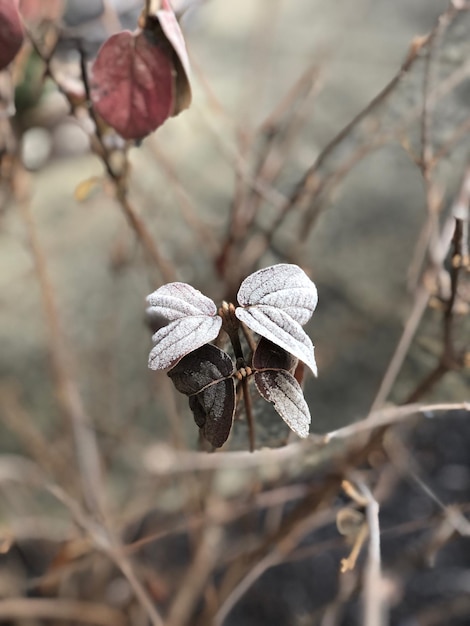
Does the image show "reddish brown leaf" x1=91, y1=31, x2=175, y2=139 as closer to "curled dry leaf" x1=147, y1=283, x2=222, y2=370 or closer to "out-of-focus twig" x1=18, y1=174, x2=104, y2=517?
"curled dry leaf" x1=147, y1=283, x2=222, y2=370

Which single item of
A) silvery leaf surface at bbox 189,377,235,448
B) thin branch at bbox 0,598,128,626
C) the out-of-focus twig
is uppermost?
silvery leaf surface at bbox 189,377,235,448

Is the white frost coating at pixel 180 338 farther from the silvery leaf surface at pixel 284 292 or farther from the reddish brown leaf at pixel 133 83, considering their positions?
the reddish brown leaf at pixel 133 83

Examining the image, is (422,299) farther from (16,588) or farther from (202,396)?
(16,588)

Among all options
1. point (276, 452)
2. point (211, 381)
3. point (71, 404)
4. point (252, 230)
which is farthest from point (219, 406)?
point (252, 230)

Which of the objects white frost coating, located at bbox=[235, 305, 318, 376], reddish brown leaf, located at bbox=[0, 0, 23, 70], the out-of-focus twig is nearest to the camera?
white frost coating, located at bbox=[235, 305, 318, 376]

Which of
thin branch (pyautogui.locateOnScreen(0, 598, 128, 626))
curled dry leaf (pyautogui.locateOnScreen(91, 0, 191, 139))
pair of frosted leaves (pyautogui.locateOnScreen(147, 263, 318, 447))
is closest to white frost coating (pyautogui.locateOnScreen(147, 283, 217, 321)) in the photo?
pair of frosted leaves (pyautogui.locateOnScreen(147, 263, 318, 447))

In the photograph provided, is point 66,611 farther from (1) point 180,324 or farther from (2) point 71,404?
(1) point 180,324

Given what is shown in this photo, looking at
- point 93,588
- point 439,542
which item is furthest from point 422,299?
point 93,588
